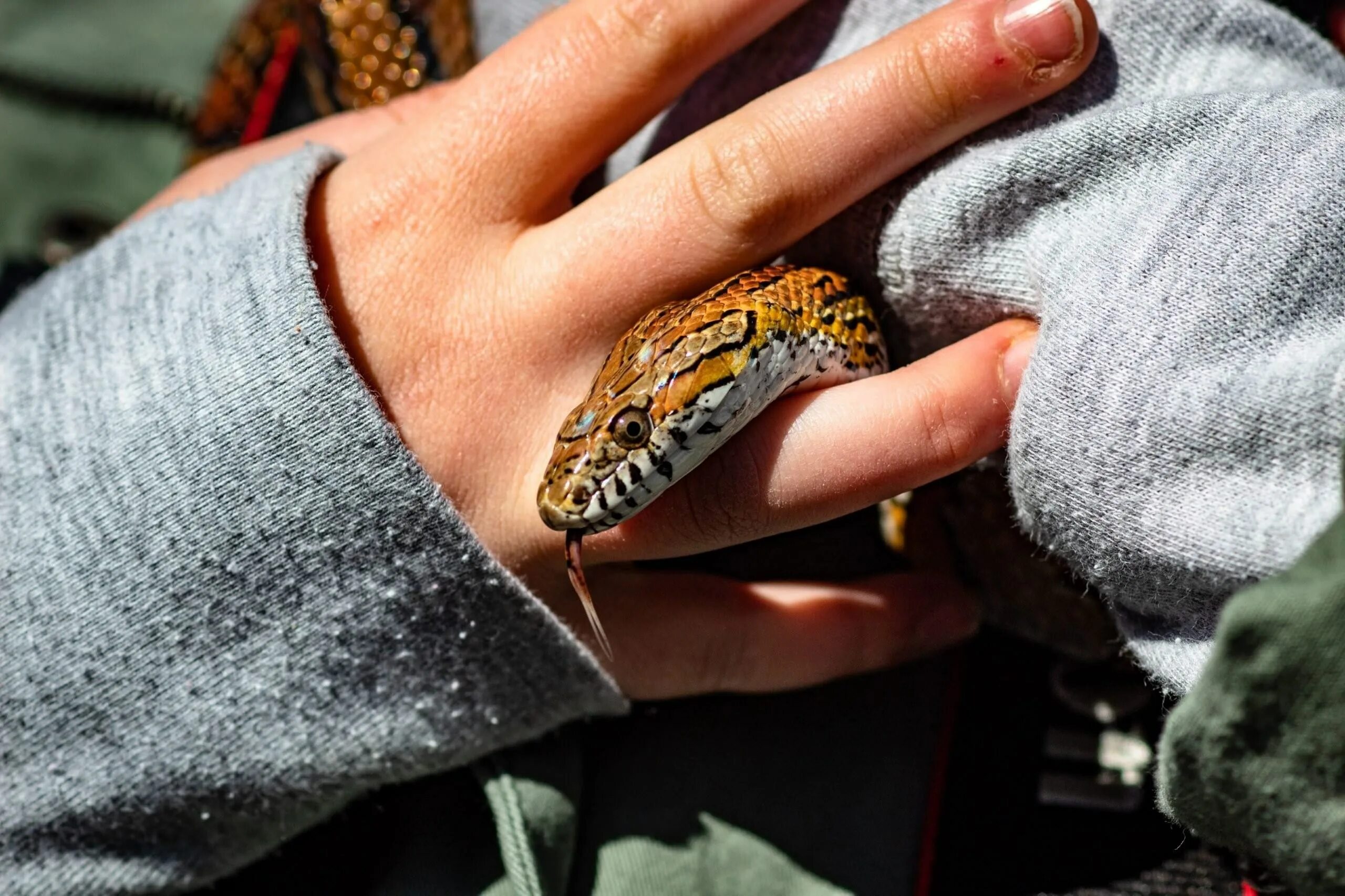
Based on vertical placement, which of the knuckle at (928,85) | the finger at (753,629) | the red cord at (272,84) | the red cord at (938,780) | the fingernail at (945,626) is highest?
the red cord at (272,84)

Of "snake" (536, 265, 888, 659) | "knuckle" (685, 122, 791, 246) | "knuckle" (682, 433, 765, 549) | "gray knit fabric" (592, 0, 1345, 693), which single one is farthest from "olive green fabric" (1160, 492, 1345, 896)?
"knuckle" (685, 122, 791, 246)

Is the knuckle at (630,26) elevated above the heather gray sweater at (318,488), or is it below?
above

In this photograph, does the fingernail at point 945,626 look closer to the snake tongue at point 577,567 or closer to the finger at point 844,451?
the finger at point 844,451

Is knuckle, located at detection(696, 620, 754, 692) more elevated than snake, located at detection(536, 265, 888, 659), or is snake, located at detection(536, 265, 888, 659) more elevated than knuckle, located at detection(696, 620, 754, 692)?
snake, located at detection(536, 265, 888, 659)

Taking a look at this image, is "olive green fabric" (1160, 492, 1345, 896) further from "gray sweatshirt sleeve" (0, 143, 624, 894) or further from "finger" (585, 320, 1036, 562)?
"gray sweatshirt sleeve" (0, 143, 624, 894)

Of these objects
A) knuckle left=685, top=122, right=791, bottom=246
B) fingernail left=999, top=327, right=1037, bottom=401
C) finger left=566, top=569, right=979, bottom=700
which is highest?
knuckle left=685, top=122, right=791, bottom=246

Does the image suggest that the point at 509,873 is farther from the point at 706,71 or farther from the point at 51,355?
the point at 706,71

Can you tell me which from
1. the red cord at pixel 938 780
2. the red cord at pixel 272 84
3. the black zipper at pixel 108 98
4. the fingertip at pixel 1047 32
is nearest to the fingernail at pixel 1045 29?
the fingertip at pixel 1047 32

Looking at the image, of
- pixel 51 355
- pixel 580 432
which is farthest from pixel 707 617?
pixel 51 355
